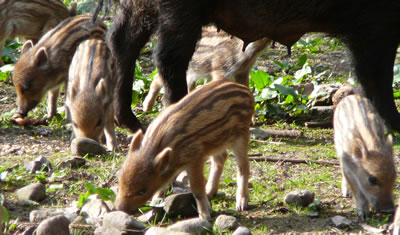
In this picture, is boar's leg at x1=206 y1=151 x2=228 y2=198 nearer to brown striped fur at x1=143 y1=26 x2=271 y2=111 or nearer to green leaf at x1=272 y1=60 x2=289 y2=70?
brown striped fur at x1=143 y1=26 x2=271 y2=111

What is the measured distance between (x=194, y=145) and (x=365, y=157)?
3.30 feet

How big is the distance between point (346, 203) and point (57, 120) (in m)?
2.77

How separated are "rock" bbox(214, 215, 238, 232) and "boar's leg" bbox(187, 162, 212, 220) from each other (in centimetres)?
16

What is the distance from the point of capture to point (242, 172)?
4.45 meters

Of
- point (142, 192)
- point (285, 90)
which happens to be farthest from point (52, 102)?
point (142, 192)

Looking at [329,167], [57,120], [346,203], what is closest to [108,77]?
[57,120]

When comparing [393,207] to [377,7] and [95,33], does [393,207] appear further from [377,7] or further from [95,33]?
[95,33]

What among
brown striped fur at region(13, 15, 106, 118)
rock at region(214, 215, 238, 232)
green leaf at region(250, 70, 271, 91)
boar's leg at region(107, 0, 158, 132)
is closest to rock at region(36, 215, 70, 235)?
rock at region(214, 215, 238, 232)

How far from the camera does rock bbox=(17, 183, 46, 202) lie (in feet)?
14.8

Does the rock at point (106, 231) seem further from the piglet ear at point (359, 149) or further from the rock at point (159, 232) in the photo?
the piglet ear at point (359, 149)

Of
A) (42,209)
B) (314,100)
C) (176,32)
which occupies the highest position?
(176,32)

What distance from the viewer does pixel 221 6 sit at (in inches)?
213

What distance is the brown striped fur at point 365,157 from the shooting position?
13.9ft

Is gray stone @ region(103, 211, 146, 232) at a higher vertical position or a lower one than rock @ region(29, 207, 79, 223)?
higher
